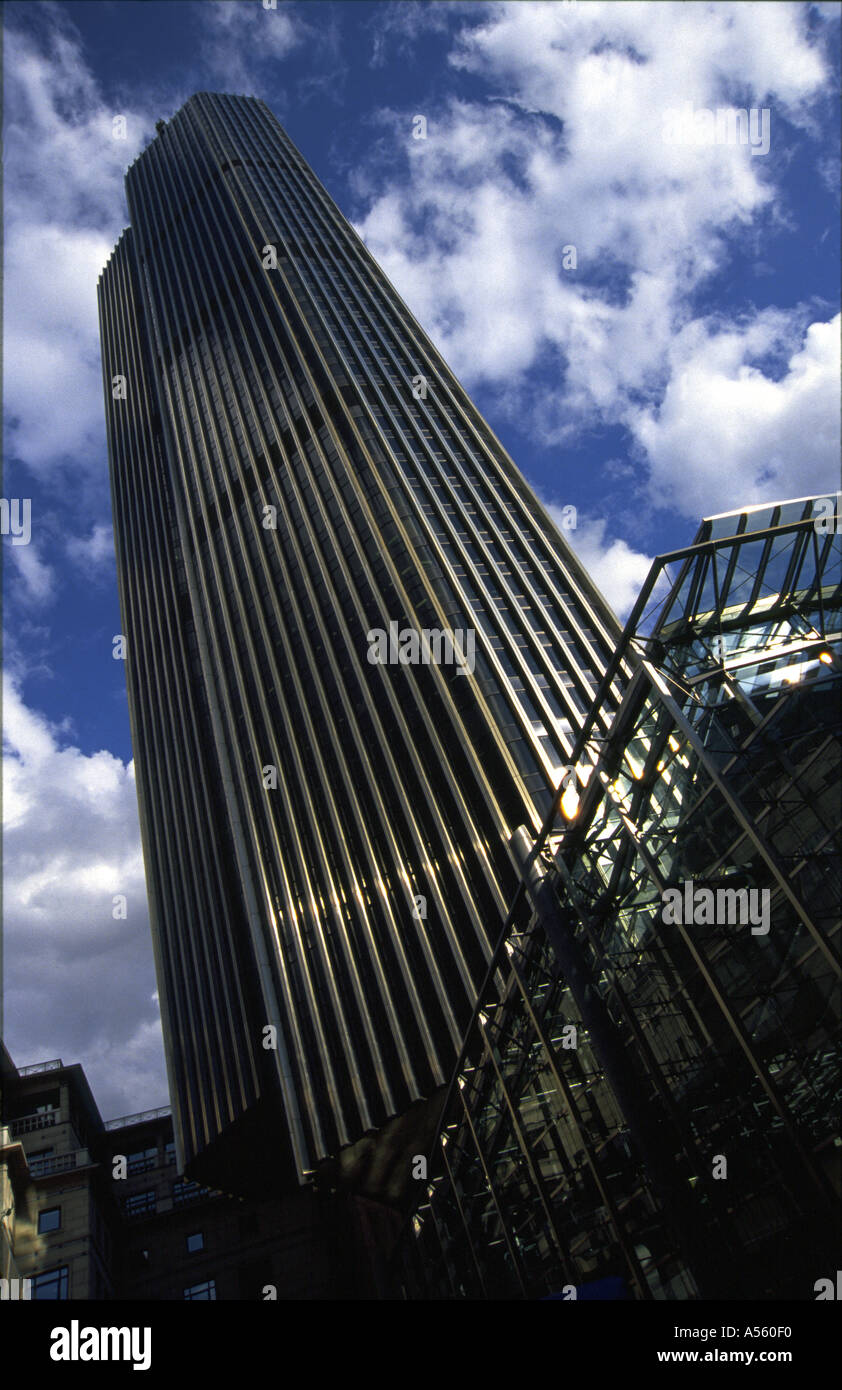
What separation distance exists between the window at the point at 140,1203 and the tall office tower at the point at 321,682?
612 centimetres

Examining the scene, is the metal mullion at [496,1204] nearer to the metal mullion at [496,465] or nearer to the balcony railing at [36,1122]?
the metal mullion at [496,465]

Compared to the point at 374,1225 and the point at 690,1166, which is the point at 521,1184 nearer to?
the point at 690,1166

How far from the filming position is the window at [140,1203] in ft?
181

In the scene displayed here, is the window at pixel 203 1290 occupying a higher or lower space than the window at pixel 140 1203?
lower

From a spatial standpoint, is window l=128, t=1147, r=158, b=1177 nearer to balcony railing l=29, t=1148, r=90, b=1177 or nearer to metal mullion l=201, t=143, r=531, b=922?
balcony railing l=29, t=1148, r=90, b=1177

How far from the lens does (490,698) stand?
4194 centimetres

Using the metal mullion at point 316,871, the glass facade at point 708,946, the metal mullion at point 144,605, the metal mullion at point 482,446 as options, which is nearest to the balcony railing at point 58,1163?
→ the metal mullion at point 144,605

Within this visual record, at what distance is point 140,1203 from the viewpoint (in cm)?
5600

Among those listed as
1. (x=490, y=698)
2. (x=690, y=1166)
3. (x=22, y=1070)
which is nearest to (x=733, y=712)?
(x=690, y=1166)

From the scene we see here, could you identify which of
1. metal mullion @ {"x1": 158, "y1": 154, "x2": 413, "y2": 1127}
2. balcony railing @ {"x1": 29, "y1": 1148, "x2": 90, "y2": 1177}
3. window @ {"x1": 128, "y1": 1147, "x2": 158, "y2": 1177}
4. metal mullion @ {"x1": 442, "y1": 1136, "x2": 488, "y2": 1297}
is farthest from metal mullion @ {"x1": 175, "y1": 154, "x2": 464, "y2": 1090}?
window @ {"x1": 128, "y1": 1147, "x2": 158, "y2": 1177}

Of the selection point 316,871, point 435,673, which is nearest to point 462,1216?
point 316,871

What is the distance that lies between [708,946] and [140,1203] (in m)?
54.1

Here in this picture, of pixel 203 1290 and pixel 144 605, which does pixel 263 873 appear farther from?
pixel 144 605

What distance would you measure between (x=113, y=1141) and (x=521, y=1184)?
4700 centimetres
